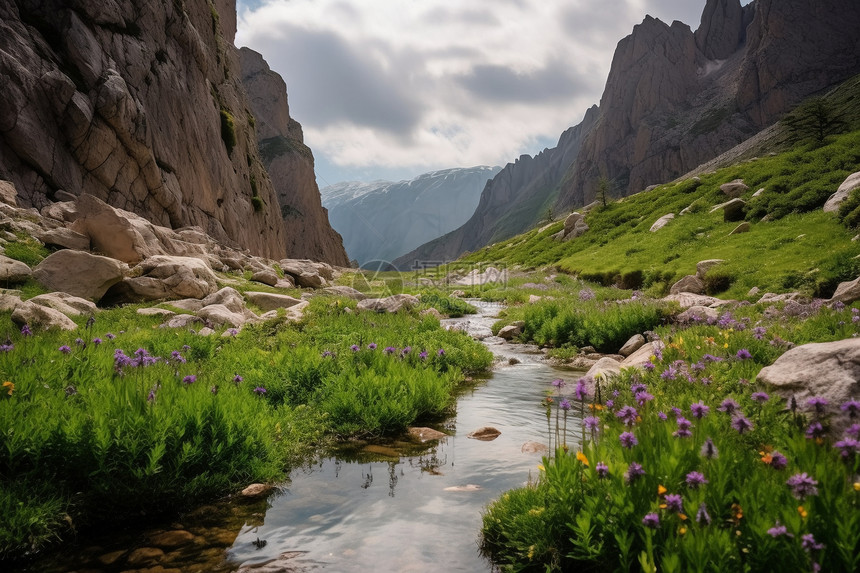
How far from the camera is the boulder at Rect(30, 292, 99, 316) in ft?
35.9

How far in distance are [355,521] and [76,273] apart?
1486cm

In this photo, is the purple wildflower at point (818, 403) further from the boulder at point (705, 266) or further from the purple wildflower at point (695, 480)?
the boulder at point (705, 266)

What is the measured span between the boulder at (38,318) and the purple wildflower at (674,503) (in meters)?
10.5

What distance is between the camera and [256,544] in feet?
12.9

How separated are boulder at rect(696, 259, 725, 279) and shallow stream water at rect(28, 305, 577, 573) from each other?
56.7 feet

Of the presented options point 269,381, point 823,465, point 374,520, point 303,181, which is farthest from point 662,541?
point 303,181

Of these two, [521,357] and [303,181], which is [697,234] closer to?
[521,357]

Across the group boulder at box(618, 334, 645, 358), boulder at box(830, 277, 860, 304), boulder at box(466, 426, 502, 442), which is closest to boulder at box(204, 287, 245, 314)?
boulder at box(466, 426, 502, 442)

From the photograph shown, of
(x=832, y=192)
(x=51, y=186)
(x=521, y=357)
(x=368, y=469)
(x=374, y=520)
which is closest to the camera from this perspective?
(x=374, y=520)

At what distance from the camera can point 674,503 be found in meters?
2.87

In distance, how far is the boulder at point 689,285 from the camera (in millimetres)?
19547

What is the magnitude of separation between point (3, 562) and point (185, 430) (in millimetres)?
1554

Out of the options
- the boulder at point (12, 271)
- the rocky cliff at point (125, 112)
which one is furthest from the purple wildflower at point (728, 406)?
the rocky cliff at point (125, 112)

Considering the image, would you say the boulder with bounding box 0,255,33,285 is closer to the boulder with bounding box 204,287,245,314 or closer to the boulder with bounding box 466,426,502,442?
the boulder with bounding box 204,287,245,314
